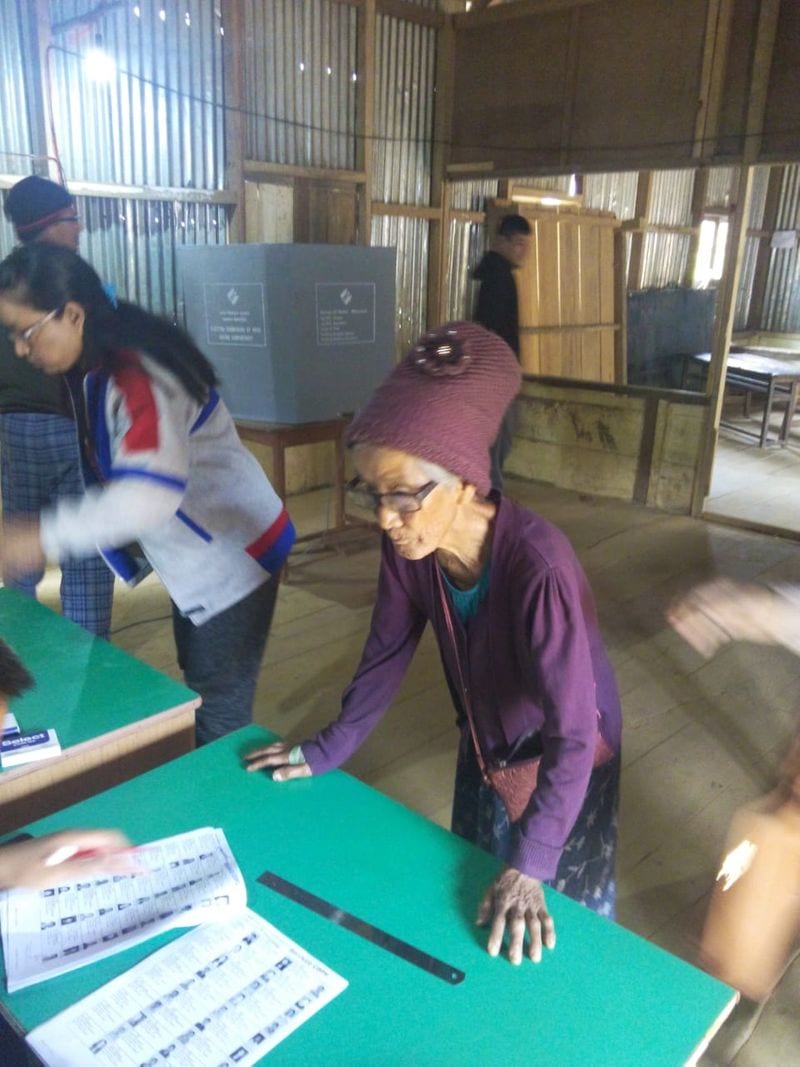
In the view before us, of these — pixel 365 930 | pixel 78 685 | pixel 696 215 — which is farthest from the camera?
pixel 696 215

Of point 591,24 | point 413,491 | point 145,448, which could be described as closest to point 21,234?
point 145,448

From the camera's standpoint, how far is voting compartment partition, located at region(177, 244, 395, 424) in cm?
402

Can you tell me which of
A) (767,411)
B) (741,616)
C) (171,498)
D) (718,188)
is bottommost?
(767,411)

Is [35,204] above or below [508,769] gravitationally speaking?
above

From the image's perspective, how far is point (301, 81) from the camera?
4.78 metres

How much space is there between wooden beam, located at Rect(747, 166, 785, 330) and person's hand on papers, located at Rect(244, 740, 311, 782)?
1017 cm

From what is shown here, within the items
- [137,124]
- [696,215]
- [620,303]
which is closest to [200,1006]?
[137,124]

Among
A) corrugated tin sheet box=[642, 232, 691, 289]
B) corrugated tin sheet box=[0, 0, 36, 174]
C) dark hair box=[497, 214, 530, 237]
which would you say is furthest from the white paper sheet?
corrugated tin sheet box=[642, 232, 691, 289]

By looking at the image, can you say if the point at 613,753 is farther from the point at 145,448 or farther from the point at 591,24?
the point at 591,24

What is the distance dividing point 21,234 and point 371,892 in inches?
106

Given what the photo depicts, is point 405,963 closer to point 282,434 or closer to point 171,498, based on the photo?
point 171,498

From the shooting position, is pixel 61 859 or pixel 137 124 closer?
pixel 61 859

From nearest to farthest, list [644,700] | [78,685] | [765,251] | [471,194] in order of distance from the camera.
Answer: [78,685] < [644,700] < [471,194] < [765,251]

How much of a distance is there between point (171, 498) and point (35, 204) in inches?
73.1
